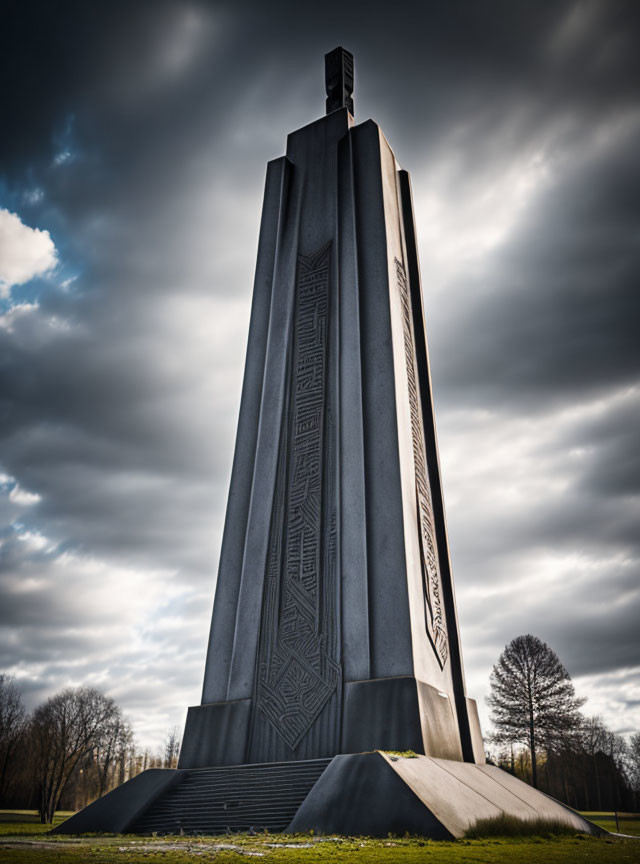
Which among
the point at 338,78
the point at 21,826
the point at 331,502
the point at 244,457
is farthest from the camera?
the point at 338,78

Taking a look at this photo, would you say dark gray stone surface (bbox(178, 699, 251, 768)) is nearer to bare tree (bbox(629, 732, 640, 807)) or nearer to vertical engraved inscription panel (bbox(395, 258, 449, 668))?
vertical engraved inscription panel (bbox(395, 258, 449, 668))

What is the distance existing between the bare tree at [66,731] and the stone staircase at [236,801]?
23871 mm

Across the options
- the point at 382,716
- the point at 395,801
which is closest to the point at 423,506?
the point at 382,716

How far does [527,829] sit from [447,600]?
18.4 ft

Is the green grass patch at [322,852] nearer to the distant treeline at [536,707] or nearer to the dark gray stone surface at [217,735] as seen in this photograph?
the dark gray stone surface at [217,735]

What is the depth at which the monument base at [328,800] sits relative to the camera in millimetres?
7223

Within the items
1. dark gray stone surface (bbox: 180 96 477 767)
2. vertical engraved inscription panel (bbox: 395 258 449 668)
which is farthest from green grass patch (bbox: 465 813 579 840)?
vertical engraved inscription panel (bbox: 395 258 449 668)

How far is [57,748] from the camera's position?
31875 millimetres

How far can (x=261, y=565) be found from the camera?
12648 millimetres

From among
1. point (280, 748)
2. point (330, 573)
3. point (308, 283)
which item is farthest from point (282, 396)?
point (280, 748)

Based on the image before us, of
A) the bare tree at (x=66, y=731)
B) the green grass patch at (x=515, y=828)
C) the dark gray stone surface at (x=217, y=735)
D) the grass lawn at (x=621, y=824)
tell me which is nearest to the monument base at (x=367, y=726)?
the dark gray stone surface at (x=217, y=735)

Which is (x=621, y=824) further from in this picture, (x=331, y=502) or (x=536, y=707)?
(x=331, y=502)

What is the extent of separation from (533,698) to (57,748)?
863 inches

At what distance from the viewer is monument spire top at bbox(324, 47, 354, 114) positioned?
1803 cm
